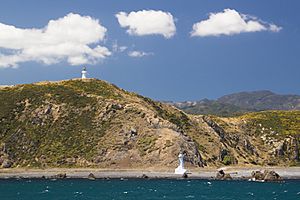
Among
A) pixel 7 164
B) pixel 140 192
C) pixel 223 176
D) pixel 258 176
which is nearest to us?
pixel 140 192

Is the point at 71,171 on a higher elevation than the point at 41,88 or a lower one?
lower

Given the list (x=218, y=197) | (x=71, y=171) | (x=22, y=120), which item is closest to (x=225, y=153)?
(x=71, y=171)

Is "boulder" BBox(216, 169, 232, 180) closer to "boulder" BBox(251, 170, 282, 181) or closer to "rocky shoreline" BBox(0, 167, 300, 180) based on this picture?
"rocky shoreline" BBox(0, 167, 300, 180)

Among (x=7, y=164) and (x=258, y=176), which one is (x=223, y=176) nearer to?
(x=258, y=176)

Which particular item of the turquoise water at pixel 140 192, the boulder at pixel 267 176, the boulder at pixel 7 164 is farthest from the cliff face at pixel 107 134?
the turquoise water at pixel 140 192

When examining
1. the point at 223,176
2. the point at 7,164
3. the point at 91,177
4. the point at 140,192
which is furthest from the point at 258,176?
the point at 7,164

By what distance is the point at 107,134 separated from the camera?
154 metres

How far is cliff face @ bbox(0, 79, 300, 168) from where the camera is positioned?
14688 centimetres

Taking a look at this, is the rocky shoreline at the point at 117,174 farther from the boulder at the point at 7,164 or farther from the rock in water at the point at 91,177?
the boulder at the point at 7,164

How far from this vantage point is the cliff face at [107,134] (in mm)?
146875

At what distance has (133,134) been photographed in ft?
505

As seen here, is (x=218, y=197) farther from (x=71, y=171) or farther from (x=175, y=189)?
(x=71, y=171)

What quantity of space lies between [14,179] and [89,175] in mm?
18589

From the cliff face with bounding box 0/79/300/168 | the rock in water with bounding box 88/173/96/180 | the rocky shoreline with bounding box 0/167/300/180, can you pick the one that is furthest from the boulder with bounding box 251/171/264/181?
the rock in water with bounding box 88/173/96/180
